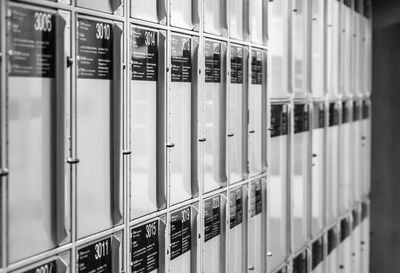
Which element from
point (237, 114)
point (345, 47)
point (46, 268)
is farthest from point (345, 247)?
point (46, 268)

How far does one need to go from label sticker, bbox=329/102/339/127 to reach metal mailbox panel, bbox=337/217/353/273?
4.09 ft

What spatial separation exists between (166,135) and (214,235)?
1.07 meters

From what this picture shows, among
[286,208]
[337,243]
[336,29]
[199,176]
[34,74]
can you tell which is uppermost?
[336,29]

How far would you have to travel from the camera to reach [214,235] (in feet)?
13.8

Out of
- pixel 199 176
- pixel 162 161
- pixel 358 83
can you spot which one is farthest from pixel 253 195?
pixel 358 83

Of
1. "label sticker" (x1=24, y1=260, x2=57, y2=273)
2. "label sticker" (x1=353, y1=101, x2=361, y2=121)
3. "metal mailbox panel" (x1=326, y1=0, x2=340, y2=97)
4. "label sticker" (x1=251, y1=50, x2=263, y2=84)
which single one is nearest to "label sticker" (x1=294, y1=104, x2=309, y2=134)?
"metal mailbox panel" (x1=326, y1=0, x2=340, y2=97)

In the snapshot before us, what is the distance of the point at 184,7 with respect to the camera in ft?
12.1

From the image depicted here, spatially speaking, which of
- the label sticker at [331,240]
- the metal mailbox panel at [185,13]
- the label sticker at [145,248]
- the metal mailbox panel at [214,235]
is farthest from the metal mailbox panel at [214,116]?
the label sticker at [331,240]

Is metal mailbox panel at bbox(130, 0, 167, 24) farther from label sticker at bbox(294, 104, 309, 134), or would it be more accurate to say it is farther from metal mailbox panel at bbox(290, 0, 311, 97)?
label sticker at bbox(294, 104, 309, 134)

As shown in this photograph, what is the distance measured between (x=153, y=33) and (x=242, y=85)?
146cm

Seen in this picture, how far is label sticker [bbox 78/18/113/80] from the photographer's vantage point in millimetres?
2725

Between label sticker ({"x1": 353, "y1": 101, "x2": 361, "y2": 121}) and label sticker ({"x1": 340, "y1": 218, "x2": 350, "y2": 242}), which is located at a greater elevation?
label sticker ({"x1": 353, "y1": 101, "x2": 361, "y2": 121})

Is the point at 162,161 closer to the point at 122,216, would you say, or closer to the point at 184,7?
the point at 122,216

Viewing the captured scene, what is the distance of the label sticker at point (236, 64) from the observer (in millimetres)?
4410
